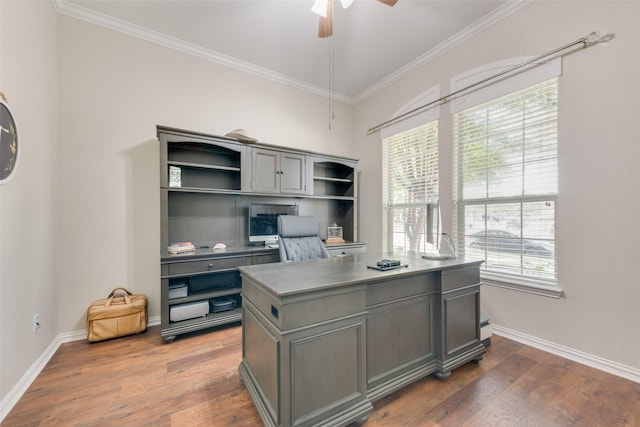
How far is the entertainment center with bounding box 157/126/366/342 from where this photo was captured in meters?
2.58

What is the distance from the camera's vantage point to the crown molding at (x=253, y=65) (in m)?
2.51

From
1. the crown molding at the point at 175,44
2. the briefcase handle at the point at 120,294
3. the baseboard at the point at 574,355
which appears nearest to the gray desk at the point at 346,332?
the baseboard at the point at 574,355

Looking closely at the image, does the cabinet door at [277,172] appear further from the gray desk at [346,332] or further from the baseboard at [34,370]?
the baseboard at [34,370]

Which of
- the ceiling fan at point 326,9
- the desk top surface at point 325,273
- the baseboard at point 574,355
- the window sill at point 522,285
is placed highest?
the ceiling fan at point 326,9

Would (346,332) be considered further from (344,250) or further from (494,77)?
(494,77)

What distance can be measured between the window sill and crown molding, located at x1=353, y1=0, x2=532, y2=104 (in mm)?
2589

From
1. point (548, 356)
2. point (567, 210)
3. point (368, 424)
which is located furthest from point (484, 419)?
point (567, 210)

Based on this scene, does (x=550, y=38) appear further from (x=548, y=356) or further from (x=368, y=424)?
(x=368, y=424)

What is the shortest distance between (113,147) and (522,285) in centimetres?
435

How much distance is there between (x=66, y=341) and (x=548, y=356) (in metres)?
4.44

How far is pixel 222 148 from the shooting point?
10.1 feet

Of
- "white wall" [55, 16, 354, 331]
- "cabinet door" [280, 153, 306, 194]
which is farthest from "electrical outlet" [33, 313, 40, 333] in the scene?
"cabinet door" [280, 153, 306, 194]

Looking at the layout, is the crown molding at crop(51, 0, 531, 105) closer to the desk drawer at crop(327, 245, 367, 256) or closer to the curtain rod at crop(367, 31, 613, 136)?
the curtain rod at crop(367, 31, 613, 136)

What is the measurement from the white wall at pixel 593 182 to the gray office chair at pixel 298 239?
2.03 meters
